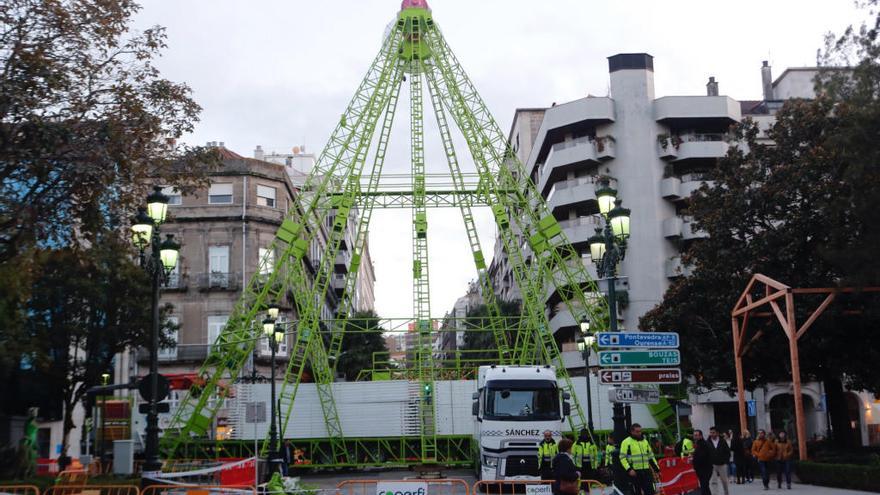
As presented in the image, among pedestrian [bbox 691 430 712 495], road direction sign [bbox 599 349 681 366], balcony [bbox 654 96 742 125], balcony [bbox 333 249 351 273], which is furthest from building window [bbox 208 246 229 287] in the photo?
road direction sign [bbox 599 349 681 366]

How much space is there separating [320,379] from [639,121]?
29.4 m

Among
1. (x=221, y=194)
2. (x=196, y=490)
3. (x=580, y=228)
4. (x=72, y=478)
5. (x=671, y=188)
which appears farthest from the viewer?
(x=580, y=228)

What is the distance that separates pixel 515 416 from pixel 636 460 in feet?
24.9

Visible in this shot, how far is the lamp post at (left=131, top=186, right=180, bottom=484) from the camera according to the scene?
1631 cm

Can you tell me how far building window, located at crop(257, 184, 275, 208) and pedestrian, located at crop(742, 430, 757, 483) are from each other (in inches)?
1273

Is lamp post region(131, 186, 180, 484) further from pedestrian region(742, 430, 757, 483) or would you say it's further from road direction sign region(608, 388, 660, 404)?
pedestrian region(742, 430, 757, 483)

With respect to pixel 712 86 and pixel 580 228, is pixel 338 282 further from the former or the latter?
pixel 712 86

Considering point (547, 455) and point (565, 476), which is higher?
point (565, 476)

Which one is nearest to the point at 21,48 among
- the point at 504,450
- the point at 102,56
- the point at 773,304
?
the point at 102,56

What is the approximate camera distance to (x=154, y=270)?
662 inches

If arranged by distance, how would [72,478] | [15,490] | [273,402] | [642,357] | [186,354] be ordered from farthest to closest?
[186,354], [273,402], [72,478], [15,490], [642,357]

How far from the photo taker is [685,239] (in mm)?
56438

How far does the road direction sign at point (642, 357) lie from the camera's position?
1622cm

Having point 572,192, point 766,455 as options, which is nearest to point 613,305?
point 766,455
